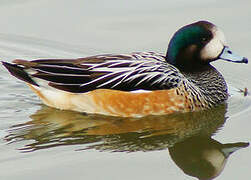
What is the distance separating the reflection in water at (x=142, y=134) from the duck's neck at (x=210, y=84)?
151mm

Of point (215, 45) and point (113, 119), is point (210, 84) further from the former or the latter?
point (113, 119)

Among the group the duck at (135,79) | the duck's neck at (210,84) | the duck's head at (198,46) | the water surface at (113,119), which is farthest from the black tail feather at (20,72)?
the duck's neck at (210,84)

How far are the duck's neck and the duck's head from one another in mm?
187

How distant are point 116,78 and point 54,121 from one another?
0.96 meters

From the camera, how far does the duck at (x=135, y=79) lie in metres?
10.0

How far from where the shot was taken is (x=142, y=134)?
9539 millimetres

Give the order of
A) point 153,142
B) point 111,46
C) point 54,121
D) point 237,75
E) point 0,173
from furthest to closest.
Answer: point 111,46 < point 237,75 < point 54,121 < point 153,142 < point 0,173

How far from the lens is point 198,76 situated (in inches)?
411

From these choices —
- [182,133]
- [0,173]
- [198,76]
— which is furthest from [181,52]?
[0,173]

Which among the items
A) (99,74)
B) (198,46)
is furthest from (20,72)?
(198,46)

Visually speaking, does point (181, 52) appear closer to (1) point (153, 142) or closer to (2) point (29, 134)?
(1) point (153, 142)

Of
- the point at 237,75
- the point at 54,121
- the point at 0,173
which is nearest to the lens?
the point at 0,173

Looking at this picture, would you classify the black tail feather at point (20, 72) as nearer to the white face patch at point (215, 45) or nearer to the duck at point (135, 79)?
the duck at point (135, 79)

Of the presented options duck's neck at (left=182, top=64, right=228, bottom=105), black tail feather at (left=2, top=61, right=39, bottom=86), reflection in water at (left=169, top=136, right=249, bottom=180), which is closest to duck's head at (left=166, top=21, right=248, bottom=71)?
duck's neck at (left=182, top=64, right=228, bottom=105)
